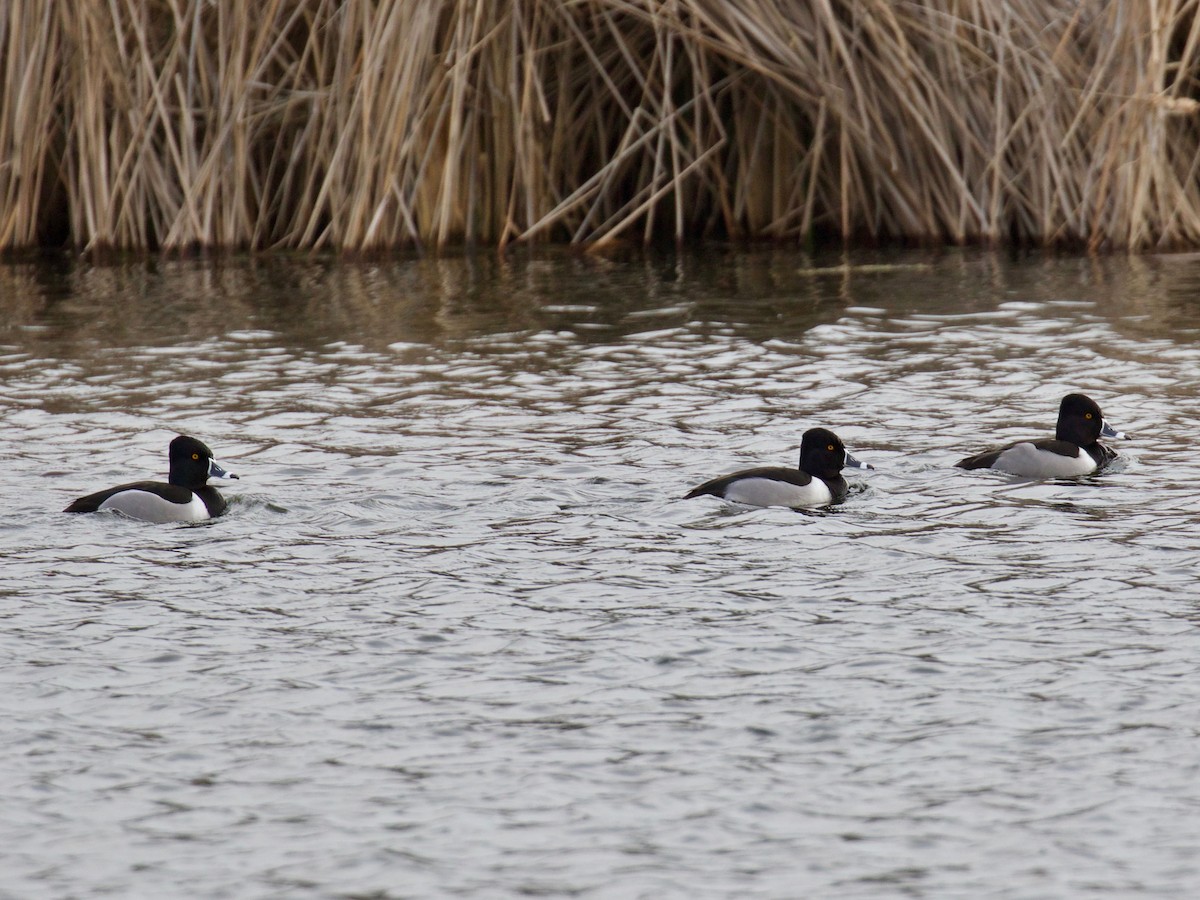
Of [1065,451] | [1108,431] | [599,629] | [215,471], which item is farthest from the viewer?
[1108,431]

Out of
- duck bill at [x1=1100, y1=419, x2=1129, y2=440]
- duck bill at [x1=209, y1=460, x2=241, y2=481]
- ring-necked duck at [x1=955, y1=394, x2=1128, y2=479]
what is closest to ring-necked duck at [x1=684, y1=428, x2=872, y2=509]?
ring-necked duck at [x1=955, y1=394, x2=1128, y2=479]

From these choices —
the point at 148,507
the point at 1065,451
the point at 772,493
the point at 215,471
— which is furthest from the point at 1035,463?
the point at 148,507

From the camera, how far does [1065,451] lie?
979 cm

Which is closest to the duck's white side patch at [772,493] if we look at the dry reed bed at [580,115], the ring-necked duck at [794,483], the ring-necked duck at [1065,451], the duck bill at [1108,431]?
the ring-necked duck at [794,483]

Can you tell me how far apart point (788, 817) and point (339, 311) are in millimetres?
10534

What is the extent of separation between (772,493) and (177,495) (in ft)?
9.35

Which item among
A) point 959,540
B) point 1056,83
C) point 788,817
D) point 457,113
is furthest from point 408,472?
point 1056,83

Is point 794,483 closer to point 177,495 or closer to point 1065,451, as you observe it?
point 1065,451

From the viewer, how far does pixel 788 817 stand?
5.46 meters

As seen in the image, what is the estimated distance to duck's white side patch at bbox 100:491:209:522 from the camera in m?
9.02

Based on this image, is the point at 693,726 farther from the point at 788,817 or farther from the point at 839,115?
the point at 839,115

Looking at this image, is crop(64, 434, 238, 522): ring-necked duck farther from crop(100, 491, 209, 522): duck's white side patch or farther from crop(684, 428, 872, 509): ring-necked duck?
crop(684, 428, 872, 509): ring-necked duck

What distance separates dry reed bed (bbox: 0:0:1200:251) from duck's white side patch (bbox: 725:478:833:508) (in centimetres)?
771

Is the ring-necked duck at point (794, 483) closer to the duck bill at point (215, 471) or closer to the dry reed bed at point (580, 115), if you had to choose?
the duck bill at point (215, 471)
